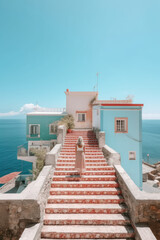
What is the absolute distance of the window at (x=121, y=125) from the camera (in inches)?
516

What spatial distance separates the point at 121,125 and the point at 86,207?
9370mm

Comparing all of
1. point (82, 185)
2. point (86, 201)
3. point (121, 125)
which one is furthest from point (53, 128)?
point (86, 201)

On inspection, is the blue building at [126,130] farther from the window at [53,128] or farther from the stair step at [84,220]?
the stair step at [84,220]

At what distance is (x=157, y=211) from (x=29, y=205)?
4.74 m

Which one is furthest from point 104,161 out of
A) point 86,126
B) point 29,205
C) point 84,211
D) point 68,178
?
point 86,126

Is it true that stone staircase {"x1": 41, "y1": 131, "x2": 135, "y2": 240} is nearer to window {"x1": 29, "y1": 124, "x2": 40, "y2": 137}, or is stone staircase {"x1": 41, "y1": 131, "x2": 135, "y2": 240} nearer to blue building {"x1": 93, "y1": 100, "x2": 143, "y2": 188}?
blue building {"x1": 93, "y1": 100, "x2": 143, "y2": 188}

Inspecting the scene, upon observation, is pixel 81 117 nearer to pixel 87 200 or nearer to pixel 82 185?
pixel 82 185

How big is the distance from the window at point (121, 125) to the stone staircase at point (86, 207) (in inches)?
236

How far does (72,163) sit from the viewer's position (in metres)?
8.48

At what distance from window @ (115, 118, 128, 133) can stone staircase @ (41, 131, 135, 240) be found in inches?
236

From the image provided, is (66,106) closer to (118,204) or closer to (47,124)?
(47,124)

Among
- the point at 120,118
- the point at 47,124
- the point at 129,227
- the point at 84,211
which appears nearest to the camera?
the point at 129,227

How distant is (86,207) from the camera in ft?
18.1

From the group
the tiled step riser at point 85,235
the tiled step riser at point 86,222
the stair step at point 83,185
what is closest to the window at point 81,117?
the stair step at point 83,185
